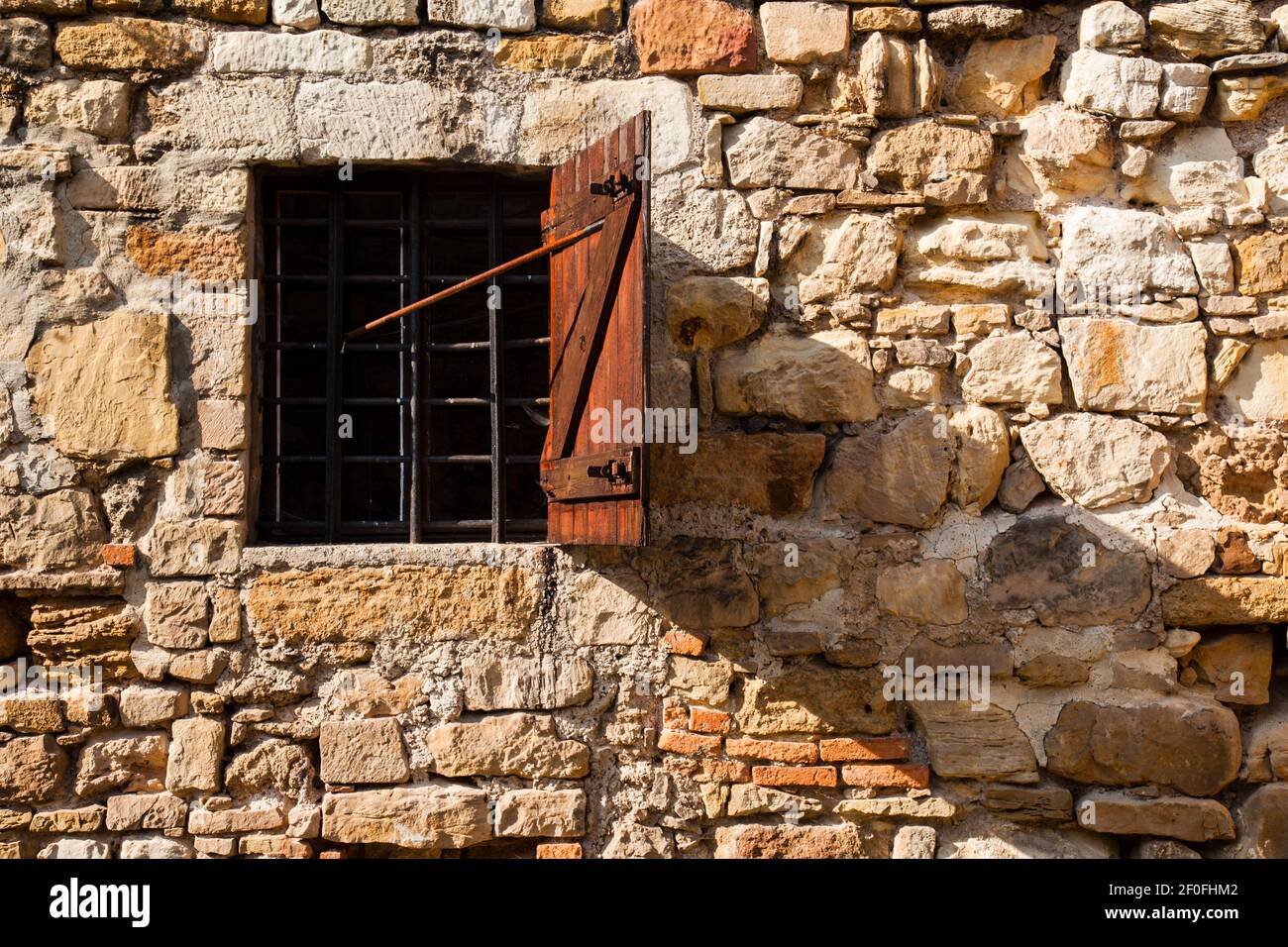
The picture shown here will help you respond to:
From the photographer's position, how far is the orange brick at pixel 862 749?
3.03m

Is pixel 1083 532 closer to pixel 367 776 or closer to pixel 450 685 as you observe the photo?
pixel 450 685

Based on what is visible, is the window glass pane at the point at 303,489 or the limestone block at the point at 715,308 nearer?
the limestone block at the point at 715,308

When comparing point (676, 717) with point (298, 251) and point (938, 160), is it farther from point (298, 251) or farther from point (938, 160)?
point (298, 251)

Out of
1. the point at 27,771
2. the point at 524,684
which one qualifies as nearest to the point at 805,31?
the point at 524,684

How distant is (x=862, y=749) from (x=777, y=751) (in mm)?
258

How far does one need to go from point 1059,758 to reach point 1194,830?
0.43 meters

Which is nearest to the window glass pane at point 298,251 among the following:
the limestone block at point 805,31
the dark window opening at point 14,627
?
the dark window opening at point 14,627

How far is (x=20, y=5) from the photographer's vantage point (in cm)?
307

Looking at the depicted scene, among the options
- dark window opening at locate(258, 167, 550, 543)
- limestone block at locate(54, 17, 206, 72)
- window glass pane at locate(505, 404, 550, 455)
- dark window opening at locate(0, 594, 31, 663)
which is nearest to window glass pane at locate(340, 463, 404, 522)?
dark window opening at locate(258, 167, 550, 543)

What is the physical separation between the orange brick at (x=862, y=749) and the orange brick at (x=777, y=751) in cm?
3

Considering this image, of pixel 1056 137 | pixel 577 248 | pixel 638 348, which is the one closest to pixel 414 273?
pixel 577 248

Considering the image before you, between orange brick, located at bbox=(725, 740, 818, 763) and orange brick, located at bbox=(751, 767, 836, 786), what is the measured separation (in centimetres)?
3

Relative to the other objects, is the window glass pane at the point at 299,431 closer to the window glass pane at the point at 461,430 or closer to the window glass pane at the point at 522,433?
the window glass pane at the point at 461,430

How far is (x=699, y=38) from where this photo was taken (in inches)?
123
